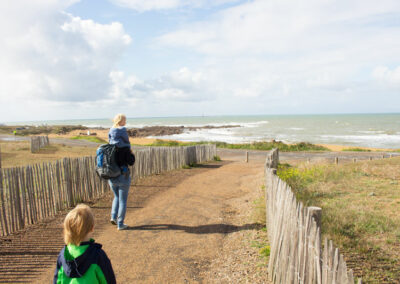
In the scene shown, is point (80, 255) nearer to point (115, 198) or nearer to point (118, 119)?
point (118, 119)

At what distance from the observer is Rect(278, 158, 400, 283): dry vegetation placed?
431 centimetres

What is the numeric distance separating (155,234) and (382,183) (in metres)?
7.97

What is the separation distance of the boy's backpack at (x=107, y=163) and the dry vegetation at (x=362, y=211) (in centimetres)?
385

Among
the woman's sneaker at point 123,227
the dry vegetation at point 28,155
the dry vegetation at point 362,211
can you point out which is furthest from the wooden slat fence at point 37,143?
the dry vegetation at point 362,211

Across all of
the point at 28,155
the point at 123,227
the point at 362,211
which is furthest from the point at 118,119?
the point at 28,155

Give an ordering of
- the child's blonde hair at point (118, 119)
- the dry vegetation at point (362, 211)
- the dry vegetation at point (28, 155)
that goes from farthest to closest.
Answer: the dry vegetation at point (28, 155) < the child's blonde hair at point (118, 119) < the dry vegetation at point (362, 211)

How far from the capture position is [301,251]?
2963 millimetres

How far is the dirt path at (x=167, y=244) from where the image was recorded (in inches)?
162

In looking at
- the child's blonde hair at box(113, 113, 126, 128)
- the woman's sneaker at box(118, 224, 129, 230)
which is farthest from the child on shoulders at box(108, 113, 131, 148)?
the woman's sneaker at box(118, 224, 129, 230)

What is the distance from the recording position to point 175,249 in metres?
4.88

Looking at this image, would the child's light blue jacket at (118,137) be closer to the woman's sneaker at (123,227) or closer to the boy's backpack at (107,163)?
the boy's backpack at (107,163)

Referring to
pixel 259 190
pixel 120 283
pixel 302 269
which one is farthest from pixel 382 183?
pixel 120 283

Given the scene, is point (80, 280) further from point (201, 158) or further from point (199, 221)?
point (201, 158)

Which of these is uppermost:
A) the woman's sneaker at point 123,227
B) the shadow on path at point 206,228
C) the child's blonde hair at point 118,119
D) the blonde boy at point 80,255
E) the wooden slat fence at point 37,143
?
the child's blonde hair at point 118,119
